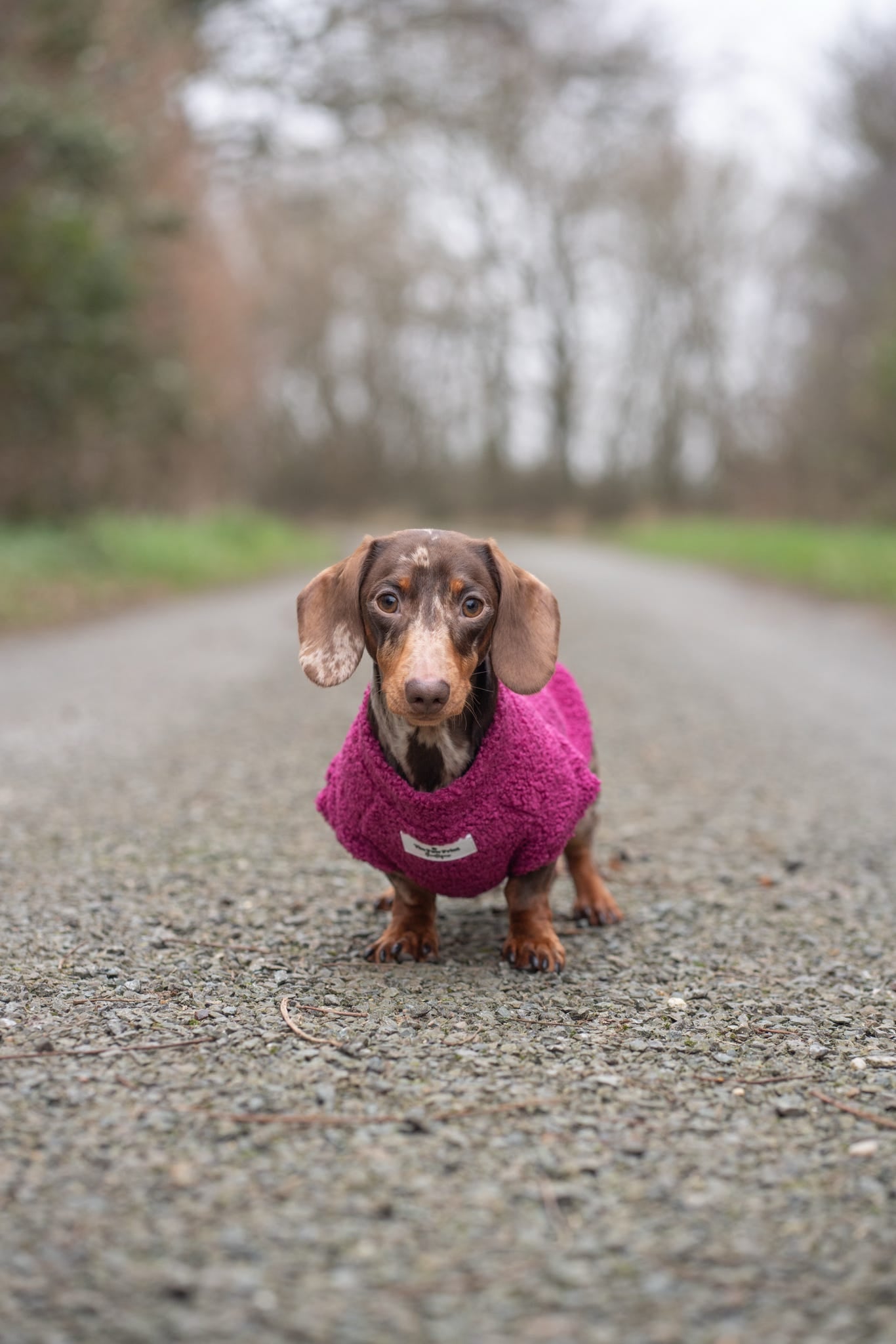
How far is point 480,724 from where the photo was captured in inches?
123

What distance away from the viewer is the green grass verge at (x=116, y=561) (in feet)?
38.0

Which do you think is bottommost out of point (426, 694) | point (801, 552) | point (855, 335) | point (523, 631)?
point (801, 552)

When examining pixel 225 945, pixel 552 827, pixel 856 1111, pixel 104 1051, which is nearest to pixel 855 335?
pixel 552 827

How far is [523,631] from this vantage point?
305 centimetres

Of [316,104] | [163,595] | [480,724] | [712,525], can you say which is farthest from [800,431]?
[480,724]

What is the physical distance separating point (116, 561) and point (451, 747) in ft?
38.3

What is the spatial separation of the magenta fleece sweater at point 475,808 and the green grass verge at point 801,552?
10.0m

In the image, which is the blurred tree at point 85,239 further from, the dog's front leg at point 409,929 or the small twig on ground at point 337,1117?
the small twig on ground at point 337,1117

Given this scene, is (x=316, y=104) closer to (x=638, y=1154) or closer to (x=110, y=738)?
(x=110, y=738)

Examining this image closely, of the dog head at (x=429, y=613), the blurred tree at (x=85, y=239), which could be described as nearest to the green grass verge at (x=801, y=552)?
the blurred tree at (x=85, y=239)

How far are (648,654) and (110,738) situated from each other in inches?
184

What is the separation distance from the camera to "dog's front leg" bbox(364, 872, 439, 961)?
3160mm

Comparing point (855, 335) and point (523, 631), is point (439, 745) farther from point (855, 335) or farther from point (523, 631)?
point (855, 335)

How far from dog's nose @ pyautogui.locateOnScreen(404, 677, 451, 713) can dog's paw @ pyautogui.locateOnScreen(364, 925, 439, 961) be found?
30.3 inches
